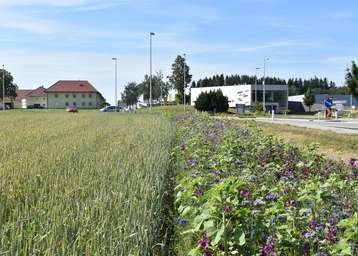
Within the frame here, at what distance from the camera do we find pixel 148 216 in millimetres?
4703

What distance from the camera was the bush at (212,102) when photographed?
6388 cm

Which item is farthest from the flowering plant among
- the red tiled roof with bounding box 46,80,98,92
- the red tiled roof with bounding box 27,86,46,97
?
the red tiled roof with bounding box 27,86,46,97

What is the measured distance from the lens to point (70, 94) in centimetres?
12975

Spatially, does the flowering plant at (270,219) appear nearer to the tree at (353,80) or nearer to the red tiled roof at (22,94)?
the tree at (353,80)

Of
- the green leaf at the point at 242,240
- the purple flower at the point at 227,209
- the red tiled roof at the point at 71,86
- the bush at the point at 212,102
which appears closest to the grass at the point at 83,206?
the purple flower at the point at 227,209

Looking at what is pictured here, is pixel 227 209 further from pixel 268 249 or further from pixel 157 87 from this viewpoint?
pixel 157 87

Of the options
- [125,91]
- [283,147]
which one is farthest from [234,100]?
[283,147]

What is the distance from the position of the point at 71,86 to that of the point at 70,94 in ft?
8.17

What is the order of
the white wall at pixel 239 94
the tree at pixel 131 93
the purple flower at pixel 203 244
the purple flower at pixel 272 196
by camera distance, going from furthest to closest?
the tree at pixel 131 93, the white wall at pixel 239 94, the purple flower at pixel 272 196, the purple flower at pixel 203 244

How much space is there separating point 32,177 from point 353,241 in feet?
16.4

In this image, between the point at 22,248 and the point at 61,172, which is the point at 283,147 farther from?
the point at 22,248

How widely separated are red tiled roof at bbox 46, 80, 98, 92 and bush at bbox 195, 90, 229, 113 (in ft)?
233

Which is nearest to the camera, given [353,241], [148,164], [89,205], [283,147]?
[353,241]

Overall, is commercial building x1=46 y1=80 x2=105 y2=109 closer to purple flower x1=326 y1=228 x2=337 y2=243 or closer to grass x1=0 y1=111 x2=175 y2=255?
grass x1=0 y1=111 x2=175 y2=255
